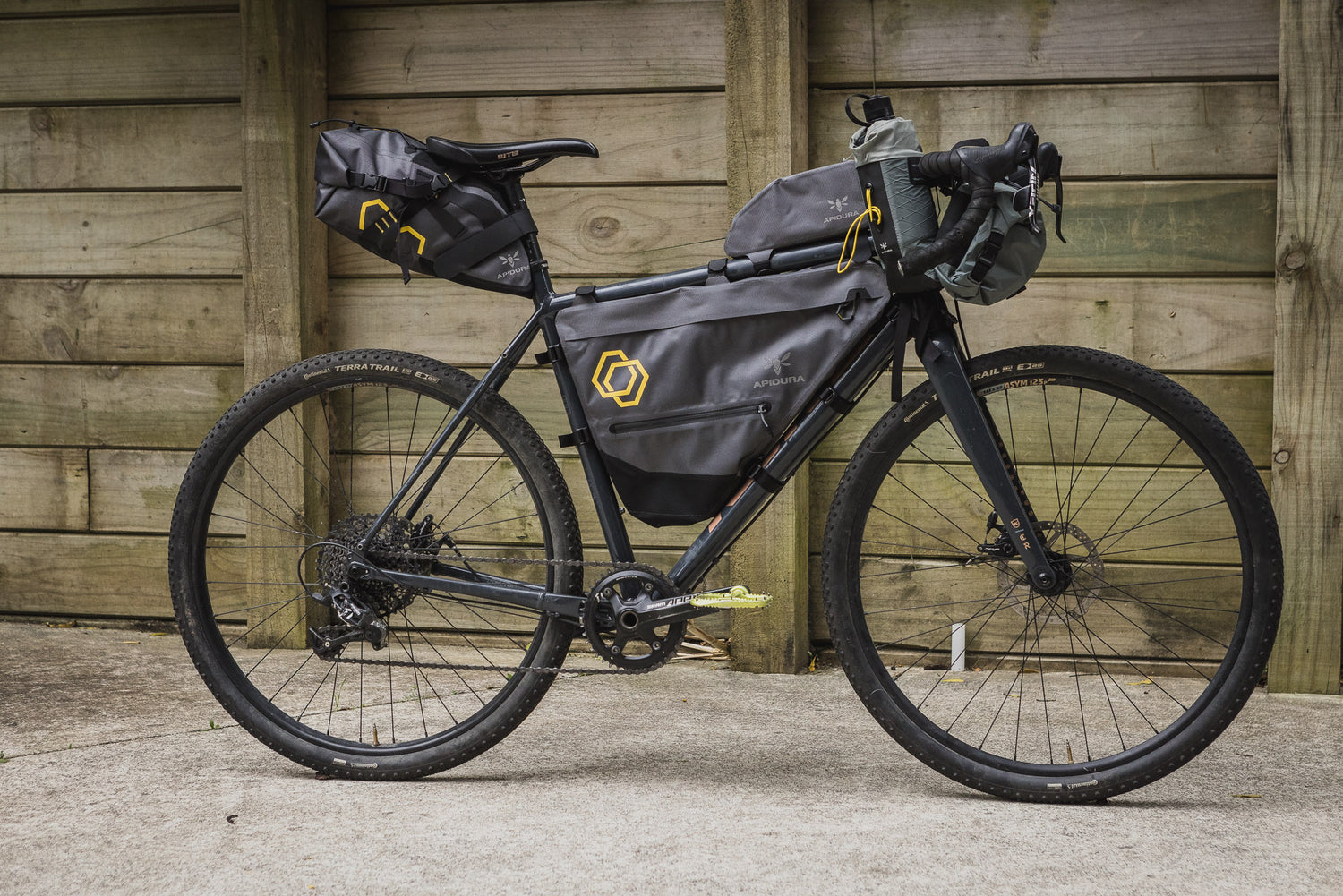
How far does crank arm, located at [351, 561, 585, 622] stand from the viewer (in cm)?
213

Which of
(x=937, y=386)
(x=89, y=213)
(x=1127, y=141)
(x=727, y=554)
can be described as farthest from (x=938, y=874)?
(x=89, y=213)

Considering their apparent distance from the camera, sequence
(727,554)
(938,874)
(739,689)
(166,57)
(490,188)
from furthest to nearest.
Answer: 1. (166,57)
2. (727,554)
3. (739,689)
4. (490,188)
5. (938,874)

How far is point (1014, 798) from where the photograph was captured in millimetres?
1981

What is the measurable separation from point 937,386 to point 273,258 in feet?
6.40

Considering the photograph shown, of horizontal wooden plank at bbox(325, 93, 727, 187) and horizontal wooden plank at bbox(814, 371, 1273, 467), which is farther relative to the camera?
horizontal wooden plank at bbox(325, 93, 727, 187)

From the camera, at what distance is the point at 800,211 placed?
201cm

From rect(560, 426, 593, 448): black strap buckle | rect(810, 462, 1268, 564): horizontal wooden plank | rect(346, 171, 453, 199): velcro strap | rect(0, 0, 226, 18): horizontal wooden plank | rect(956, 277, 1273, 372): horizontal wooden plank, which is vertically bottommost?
rect(810, 462, 1268, 564): horizontal wooden plank

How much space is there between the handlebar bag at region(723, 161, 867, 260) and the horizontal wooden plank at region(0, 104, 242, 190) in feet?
6.04

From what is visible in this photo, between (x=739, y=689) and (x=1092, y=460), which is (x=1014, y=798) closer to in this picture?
(x=739, y=689)

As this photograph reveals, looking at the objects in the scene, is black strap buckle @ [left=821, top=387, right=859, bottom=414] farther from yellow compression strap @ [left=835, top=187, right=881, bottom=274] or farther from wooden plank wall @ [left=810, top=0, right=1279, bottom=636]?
wooden plank wall @ [left=810, top=0, right=1279, bottom=636]

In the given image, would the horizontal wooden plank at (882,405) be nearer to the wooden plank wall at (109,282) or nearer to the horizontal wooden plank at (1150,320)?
the horizontal wooden plank at (1150,320)

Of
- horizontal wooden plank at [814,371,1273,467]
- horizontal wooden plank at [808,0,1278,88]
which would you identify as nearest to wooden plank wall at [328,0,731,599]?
horizontal wooden plank at [808,0,1278,88]

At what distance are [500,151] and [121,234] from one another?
176cm

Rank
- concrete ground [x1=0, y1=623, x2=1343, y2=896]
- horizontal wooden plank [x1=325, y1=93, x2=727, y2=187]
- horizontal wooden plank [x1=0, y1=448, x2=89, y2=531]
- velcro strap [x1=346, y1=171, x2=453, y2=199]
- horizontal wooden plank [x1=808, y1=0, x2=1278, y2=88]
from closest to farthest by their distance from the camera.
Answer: concrete ground [x1=0, y1=623, x2=1343, y2=896] < velcro strap [x1=346, y1=171, x2=453, y2=199] < horizontal wooden plank [x1=808, y1=0, x2=1278, y2=88] < horizontal wooden plank [x1=325, y1=93, x2=727, y2=187] < horizontal wooden plank [x1=0, y1=448, x2=89, y2=531]
